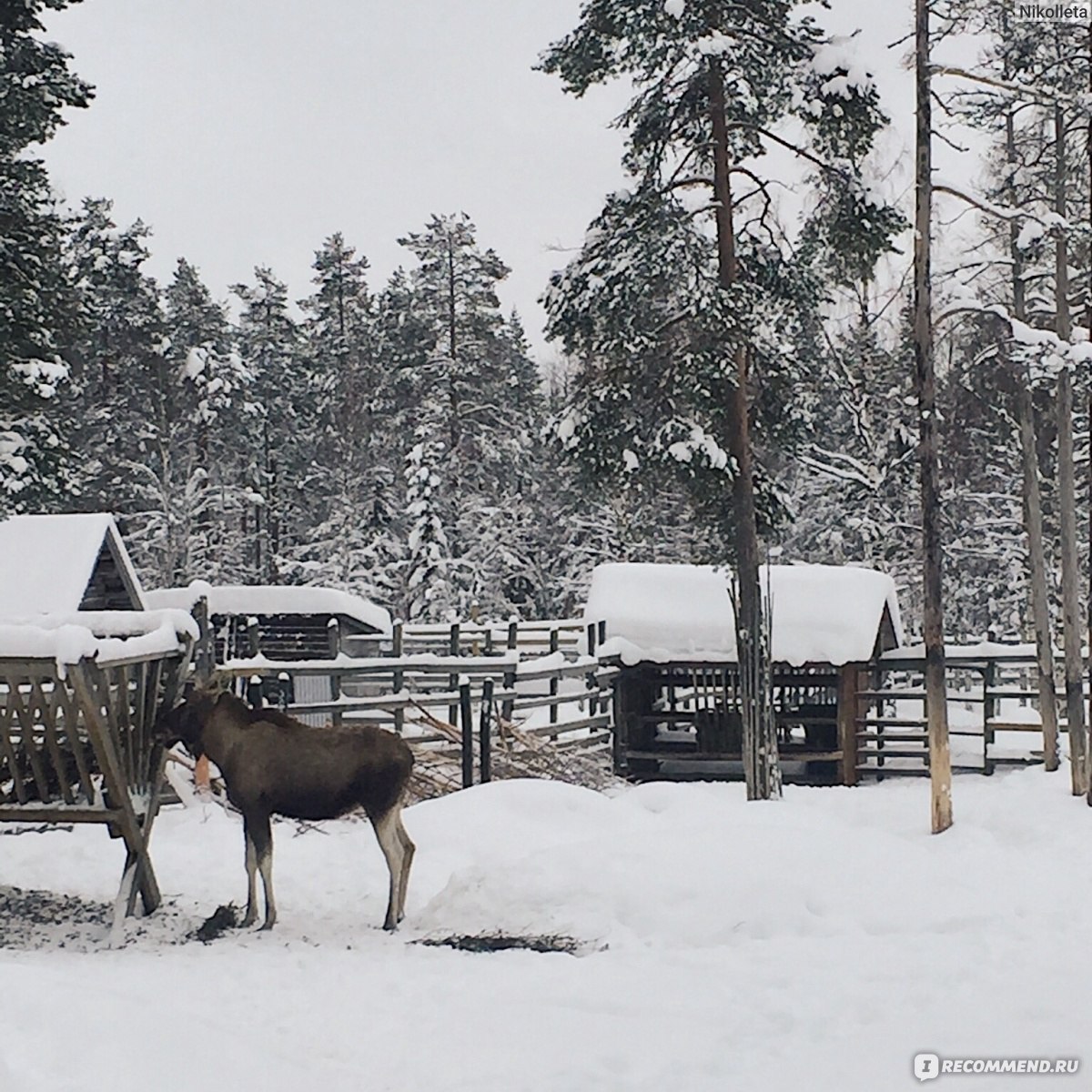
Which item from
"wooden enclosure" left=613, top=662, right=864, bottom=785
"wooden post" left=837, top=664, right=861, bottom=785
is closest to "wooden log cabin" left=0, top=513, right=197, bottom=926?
"wooden enclosure" left=613, top=662, right=864, bottom=785

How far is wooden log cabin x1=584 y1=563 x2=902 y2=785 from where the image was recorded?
773 inches

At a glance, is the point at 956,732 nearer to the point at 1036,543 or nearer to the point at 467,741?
the point at 1036,543

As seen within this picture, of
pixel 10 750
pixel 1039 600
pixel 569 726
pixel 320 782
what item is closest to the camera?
pixel 320 782

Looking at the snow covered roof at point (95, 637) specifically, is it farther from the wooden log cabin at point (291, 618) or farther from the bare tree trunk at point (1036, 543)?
the wooden log cabin at point (291, 618)

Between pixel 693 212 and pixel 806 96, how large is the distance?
5.93 feet

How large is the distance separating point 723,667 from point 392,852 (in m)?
12.3

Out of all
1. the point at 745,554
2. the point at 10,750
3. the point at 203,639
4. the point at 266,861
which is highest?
the point at 745,554

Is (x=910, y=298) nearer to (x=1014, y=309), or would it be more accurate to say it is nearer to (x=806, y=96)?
(x=806, y=96)

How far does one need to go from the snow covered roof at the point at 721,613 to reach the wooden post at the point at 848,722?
0.40 metres

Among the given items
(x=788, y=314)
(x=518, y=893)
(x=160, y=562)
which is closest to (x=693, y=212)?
(x=788, y=314)

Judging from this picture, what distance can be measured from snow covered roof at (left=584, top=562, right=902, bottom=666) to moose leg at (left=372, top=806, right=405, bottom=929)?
1130cm

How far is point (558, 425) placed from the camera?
1555 cm

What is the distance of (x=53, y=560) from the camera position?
17625 mm

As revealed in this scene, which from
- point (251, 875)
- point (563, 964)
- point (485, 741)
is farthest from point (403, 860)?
point (485, 741)
